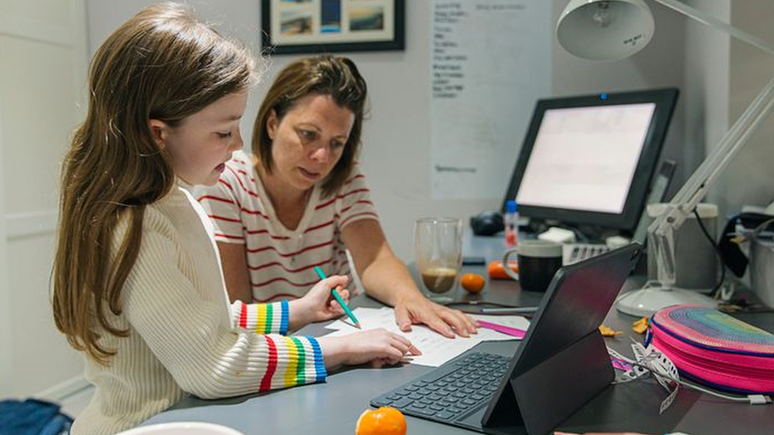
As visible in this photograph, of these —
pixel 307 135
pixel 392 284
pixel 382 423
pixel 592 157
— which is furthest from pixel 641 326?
pixel 592 157

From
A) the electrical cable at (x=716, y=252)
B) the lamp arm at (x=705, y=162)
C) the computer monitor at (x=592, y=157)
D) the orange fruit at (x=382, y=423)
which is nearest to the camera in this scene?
the orange fruit at (x=382, y=423)

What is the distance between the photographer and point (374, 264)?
4.94ft

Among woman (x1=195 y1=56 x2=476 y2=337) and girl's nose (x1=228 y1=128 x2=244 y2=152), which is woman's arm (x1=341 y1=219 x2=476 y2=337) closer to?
woman (x1=195 y1=56 x2=476 y2=337)

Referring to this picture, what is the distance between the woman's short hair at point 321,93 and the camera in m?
1.55

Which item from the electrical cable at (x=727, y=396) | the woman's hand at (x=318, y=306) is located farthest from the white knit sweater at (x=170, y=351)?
the electrical cable at (x=727, y=396)

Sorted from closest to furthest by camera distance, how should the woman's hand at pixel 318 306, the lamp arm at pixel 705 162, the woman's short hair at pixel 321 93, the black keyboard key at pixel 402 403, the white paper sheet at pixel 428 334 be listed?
the black keyboard key at pixel 402 403 → the white paper sheet at pixel 428 334 → the lamp arm at pixel 705 162 → the woman's hand at pixel 318 306 → the woman's short hair at pixel 321 93

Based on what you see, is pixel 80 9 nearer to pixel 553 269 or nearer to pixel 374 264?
pixel 374 264

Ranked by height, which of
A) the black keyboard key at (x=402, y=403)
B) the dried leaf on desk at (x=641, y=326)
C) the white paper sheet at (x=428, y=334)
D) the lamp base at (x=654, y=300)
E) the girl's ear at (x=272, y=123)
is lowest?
the white paper sheet at (x=428, y=334)

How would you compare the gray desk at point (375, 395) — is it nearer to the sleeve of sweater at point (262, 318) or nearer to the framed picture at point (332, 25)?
the sleeve of sweater at point (262, 318)

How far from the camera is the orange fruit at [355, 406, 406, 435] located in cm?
67

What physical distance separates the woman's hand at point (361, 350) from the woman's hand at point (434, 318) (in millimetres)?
167

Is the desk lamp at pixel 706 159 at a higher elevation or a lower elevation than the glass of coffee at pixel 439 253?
higher

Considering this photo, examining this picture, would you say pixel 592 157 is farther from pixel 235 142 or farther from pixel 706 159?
pixel 235 142

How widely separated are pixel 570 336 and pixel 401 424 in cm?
24
